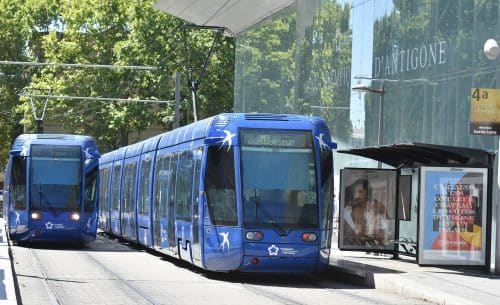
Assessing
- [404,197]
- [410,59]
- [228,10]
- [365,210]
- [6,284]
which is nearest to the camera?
[6,284]

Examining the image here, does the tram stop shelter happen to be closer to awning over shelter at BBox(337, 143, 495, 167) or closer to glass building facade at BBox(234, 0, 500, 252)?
awning over shelter at BBox(337, 143, 495, 167)

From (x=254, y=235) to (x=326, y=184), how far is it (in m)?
1.56

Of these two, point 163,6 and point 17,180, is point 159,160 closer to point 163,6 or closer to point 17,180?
point 17,180

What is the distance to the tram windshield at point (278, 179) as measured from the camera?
700 inches

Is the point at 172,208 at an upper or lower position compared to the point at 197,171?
lower

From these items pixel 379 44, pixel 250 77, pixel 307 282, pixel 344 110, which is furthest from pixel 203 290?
pixel 250 77

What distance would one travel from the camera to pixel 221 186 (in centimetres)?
1802

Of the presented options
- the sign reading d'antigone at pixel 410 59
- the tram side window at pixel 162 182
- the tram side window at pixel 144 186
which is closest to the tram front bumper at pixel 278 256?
the tram side window at pixel 162 182

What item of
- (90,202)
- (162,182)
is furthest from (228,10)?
(162,182)

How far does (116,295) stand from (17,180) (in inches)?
480

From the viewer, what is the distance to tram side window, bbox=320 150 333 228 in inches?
712

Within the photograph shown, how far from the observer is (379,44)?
3253 centimetres

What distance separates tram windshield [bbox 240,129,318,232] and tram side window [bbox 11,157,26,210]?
399 inches

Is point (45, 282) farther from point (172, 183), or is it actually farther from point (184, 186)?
point (172, 183)
